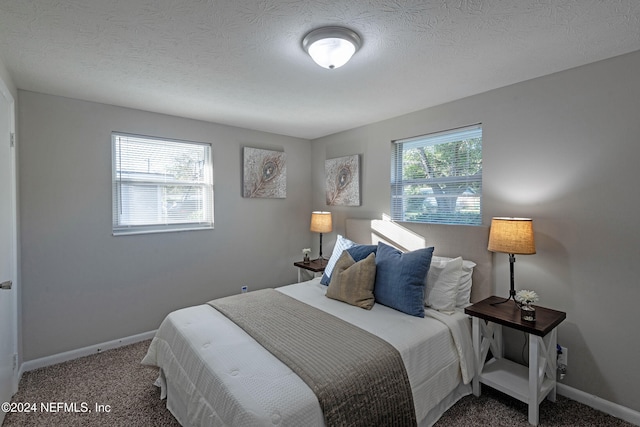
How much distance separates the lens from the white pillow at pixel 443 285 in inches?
91.8

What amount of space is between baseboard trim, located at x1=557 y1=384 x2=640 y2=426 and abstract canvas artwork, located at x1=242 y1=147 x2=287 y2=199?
3.40 metres

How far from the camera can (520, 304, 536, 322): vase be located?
6.38ft

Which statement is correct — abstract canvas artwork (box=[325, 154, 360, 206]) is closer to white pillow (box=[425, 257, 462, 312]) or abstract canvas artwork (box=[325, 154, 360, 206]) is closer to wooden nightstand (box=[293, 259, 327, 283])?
wooden nightstand (box=[293, 259, 327, 283])

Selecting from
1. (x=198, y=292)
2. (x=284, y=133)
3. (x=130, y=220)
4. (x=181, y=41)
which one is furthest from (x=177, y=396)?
(x=284, y=133)

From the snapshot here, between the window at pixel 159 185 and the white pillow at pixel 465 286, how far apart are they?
2733mm

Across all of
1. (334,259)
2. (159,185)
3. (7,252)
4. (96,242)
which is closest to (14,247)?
(7,252)

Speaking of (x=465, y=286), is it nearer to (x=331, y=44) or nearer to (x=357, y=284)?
(x=357, y=284)

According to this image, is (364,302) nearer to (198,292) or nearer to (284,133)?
(198,292)

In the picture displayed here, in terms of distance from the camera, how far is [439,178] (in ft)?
9.83

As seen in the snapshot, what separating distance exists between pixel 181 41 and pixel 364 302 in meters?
2.18

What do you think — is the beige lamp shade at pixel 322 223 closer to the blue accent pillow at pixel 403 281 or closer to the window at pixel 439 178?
the window at pixel 439 178

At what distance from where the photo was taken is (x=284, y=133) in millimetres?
4078

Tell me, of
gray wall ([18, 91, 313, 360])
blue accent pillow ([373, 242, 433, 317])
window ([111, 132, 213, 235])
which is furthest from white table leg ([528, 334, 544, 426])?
window ([111, 132, 213, 235])

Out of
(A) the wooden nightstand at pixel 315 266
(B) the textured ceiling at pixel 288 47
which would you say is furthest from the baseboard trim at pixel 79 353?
(B) the textured ceiling at pixel 288 47
